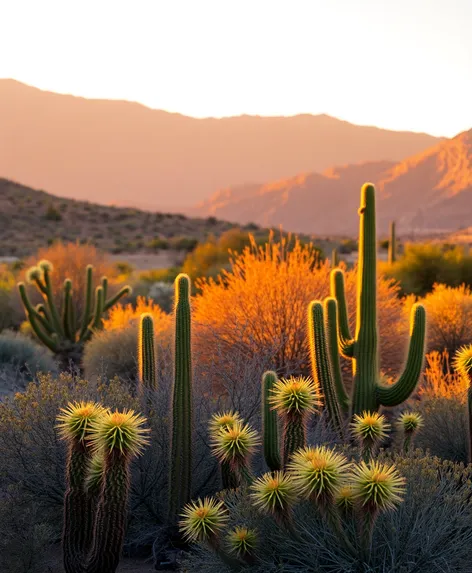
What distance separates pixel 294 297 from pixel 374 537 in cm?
576

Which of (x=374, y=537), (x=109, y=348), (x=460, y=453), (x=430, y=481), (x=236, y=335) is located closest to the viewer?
(x=374, y=537)

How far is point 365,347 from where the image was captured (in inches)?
306

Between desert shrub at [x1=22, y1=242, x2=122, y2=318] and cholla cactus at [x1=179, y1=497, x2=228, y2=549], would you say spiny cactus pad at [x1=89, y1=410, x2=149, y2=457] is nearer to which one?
cholla cactus at [x1=179, y1=497, x2=228, y2=549]

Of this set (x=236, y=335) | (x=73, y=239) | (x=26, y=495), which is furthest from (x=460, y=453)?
(x=73, y=239)

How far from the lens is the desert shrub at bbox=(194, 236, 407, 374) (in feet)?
31.9

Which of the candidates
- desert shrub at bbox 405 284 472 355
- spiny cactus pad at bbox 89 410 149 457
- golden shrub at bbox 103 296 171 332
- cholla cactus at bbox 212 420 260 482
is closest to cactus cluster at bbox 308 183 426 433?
cholla cactus at bbox 212 420 260 482

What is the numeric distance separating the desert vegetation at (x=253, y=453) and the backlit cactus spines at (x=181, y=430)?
0.5 inches

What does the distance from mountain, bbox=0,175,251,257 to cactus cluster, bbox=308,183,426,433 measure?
122 ft

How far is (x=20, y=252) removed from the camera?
142ft

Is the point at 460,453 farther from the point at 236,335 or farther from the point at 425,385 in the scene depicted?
the point at 236,335

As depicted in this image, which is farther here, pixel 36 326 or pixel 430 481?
pixel 36 326

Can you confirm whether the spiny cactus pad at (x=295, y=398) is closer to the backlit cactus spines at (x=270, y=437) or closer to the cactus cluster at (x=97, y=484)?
the backlit cactus spines at (x=270, y=437)

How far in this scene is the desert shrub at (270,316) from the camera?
31.9ft

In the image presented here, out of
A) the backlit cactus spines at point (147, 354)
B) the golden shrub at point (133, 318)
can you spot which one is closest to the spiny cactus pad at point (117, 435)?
the backlit cactus spines at point (147, 354)
